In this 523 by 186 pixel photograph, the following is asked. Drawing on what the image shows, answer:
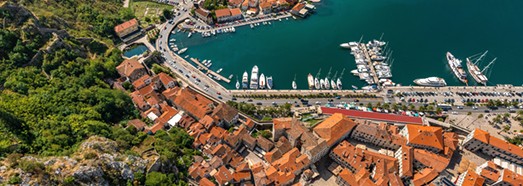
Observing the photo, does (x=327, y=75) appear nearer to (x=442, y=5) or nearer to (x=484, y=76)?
(x=484, y=76)

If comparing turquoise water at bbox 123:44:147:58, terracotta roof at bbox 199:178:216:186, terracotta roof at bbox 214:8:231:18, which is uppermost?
terracotta roof at bbox 214:8:231:18

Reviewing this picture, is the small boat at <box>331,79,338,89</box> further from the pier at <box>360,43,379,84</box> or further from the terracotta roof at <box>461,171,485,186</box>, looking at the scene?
the terracotta roof at <box>461,171,485,186</box>

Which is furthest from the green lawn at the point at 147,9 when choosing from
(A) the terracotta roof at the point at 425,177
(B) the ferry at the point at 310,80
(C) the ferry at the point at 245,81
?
(A) the terracotta roof at the point at 425,177

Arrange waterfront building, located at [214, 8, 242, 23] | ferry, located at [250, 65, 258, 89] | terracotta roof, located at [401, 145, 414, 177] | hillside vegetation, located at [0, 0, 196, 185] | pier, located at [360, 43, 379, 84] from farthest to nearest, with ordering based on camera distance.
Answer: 1. waterfront building, located at [214, 8, 242, 23]
2. pier, located at [360, 43, 379, 84]
3. ferry, located at [250, 65, 258, 89]
4. terracotta roof, located at [401, 145, 414, 177]
5. hillside vegetation, located at [0, 0, 196, 185]

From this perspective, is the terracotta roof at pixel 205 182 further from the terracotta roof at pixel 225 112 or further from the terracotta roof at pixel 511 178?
the terracotta roof at pixel 511 178

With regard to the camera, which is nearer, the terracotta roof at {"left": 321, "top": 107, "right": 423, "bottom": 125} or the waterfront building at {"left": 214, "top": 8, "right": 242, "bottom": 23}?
the terracotta roof at {"left": 321, "top": 107, "right": 423, "bottom": 125}

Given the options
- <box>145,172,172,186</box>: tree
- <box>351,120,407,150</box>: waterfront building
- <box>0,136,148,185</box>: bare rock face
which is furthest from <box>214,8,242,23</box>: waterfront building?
<box>145,172,172,186</box>: tree

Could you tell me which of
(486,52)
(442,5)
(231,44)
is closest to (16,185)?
(231,44)
